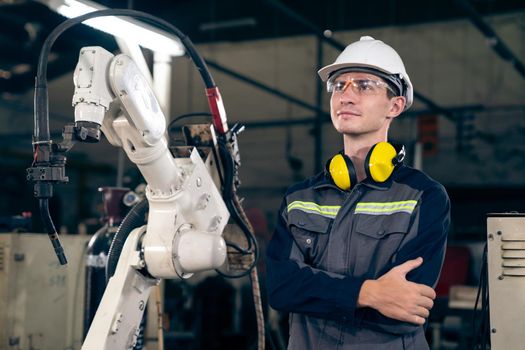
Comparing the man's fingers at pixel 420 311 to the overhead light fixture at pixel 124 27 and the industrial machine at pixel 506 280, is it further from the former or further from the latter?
the overhead light fixture at pixel 124 27

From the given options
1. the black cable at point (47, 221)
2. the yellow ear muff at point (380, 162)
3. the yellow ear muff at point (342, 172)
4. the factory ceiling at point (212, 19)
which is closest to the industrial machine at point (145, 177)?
the black cable at point (47, 221)

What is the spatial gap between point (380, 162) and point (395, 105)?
24 centimetres

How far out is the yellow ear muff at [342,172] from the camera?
1874mm

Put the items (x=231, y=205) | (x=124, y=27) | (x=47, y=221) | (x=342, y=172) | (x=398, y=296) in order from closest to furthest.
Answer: (x=398, y=296), (x=47, y=221), (x=342, y=172), (x=231, y=205), (x=124, y=27)

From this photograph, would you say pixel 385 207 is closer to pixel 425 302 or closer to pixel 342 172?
pixel 342 172

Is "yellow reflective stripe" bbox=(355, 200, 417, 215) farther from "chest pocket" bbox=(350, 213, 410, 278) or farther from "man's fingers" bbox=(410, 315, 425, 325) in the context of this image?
"man's fingers" bbox=(410, 315, 425, 325)

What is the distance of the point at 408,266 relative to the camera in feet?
5.48

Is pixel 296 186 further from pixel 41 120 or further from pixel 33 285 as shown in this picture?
pixel 33 285

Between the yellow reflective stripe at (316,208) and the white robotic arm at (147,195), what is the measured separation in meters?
0.36

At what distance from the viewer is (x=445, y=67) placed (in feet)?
35.2

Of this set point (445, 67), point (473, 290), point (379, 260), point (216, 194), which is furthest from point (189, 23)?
point (379, 260)

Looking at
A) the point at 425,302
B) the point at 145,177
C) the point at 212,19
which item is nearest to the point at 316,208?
the point at 425,302

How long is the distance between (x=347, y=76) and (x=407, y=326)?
739mm

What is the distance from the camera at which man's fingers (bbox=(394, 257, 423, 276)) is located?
1.66 m
